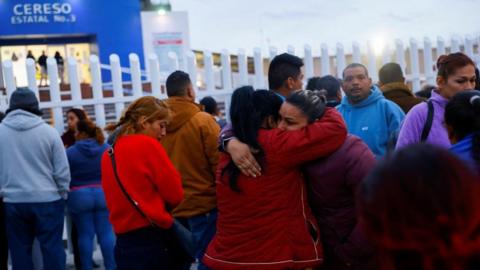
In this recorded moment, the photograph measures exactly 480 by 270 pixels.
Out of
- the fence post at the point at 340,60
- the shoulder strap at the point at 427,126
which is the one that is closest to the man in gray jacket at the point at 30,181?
the shoulder strap at the point at 427,126

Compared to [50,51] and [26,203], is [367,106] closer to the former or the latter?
[26,203]

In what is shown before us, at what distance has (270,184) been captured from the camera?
10.4 feet

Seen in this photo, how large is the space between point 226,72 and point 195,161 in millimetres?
4676

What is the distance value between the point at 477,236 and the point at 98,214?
533cm

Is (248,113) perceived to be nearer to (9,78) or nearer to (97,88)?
(97,88)

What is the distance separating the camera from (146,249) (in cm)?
398

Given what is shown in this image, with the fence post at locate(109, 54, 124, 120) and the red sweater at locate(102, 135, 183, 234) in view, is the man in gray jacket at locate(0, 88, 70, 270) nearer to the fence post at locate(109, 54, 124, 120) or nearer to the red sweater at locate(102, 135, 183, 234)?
the red sweater at locate(102, 135, 183, 234)

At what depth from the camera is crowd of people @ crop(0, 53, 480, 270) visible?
4.83ft

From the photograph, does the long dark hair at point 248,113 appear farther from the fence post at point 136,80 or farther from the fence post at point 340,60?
the fence post at point 340,60

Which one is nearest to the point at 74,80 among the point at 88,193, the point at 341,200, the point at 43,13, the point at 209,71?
the point at 209,71

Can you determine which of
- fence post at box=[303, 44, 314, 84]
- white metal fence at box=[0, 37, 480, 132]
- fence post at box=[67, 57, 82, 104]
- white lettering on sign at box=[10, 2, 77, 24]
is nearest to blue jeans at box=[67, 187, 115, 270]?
white metal fence at box=[0, 37, 480, 132]

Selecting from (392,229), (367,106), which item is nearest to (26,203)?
(367,106)

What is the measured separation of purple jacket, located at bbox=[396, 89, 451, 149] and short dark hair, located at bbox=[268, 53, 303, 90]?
2.97ft

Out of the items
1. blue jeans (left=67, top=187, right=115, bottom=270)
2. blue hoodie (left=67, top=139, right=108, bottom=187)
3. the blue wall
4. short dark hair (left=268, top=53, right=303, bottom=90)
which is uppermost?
the blue wall
